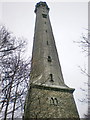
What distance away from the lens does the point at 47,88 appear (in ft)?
52.5

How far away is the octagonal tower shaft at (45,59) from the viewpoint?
17.5 metres

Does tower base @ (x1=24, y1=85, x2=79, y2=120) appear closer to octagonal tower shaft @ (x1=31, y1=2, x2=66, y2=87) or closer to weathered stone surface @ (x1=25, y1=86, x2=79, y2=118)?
weathered stone surface @ (x1=25, y1=86, x2=79, y2=118)

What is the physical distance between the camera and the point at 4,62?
32.4ft

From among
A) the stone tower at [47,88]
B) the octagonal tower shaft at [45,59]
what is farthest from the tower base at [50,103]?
the octagonal tower shaft at [45,59]

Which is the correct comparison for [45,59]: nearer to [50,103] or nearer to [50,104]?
[50,103]

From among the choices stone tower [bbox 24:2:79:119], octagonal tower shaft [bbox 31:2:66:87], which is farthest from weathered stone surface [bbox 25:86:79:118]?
octagonal tower shaft [bbox 31:2:66:87]

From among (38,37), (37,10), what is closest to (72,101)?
(38,37)

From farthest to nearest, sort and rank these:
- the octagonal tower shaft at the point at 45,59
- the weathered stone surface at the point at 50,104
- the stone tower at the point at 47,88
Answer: the octagonal tower shaft at the point at 45,59, the stone tower at the point at 47,88, the weathered stone surface at the point at 50,104

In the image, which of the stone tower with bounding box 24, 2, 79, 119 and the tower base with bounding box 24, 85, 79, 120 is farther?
the stone tower with bounding box 24, 2, 79, 119

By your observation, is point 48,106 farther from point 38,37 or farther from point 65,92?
point 38,37

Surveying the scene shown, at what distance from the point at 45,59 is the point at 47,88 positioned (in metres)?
4.33

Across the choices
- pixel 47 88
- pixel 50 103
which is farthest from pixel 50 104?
pixel 47 88

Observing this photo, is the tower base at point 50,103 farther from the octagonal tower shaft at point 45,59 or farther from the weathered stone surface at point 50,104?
the octagonal tower shaft at point 45,59

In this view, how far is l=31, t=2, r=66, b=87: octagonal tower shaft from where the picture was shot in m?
17.5
